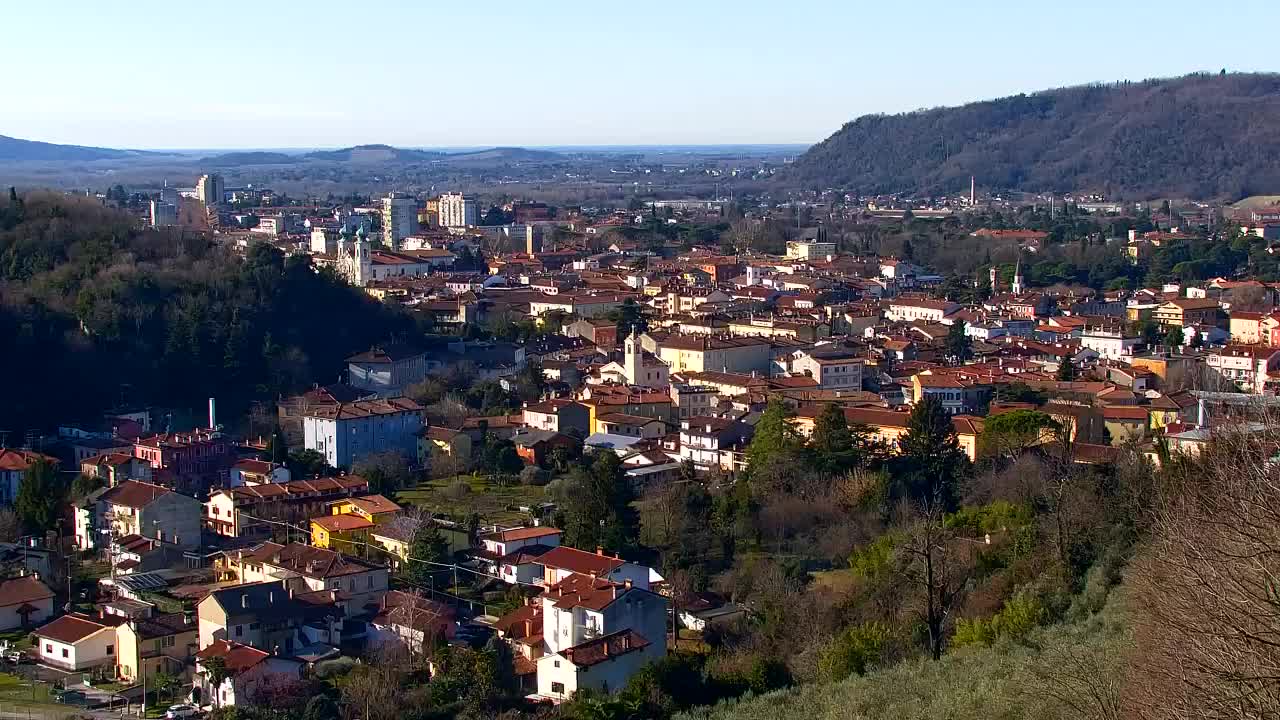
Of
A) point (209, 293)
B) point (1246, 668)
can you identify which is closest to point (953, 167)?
point (209, 293)

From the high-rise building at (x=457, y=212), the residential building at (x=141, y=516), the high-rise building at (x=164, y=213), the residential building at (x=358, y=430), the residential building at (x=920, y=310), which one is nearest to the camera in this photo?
the residential building at (x=141, y=516)

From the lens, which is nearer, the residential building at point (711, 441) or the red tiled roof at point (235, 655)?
the red tiled roof at point (235, 655)

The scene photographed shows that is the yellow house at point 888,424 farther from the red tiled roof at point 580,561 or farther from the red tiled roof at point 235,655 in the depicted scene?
the red tiled roof at point 235,655

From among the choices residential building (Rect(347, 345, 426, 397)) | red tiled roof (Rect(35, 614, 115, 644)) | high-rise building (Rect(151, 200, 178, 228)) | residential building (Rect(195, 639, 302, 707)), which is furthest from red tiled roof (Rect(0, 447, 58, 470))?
high-rise building (Rect(151, 200, 178, 228))

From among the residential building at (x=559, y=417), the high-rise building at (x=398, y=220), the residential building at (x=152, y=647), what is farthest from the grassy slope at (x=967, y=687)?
the high-rise building at (x=398, y=220)

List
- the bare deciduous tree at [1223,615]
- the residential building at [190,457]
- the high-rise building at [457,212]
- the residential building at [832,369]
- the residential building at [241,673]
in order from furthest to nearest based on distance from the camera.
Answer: the high-rise building at [457,212]
the residential building at [832,369]
the residential building at [190,457]
the residential building at [241,673]
the bare deciduous tree at [1223,615]

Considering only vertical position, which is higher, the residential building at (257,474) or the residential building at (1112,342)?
the residential building at (1112,342)

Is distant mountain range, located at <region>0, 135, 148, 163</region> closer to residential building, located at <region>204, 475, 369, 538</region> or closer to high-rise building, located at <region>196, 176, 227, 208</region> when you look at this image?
high-rise building, located at <region>196, 176, 227, 208</region>
